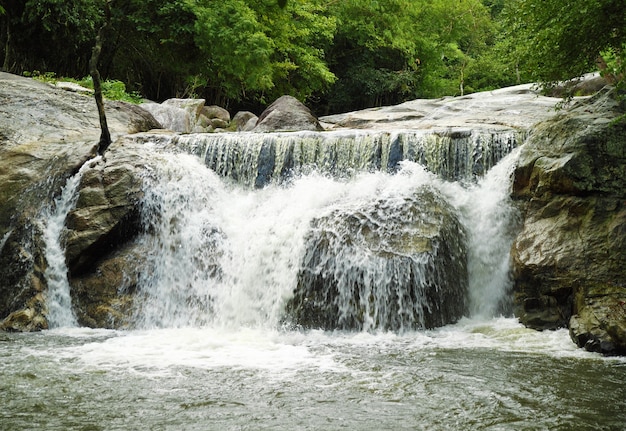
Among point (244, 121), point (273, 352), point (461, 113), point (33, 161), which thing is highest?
point (461, 113)

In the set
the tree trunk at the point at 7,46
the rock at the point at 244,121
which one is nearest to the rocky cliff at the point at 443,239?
the tree trunk at the point at 7,46

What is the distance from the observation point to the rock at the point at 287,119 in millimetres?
15312

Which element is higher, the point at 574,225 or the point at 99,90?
the point at 99,90

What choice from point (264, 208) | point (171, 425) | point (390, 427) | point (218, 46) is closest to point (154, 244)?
point (264, 208)

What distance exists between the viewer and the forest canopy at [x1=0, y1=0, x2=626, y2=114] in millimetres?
8930

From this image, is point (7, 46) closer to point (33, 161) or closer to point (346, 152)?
point (33, 161)

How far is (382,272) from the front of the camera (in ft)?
28.0

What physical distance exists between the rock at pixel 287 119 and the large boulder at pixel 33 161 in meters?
3.16

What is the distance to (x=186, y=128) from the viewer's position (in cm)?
1681

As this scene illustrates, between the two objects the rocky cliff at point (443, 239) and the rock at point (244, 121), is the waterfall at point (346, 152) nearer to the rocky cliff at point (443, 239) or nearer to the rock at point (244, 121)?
the rocky cliff at point (443, 239)

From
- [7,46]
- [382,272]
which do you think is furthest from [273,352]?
[7,46]

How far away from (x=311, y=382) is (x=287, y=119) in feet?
35.5

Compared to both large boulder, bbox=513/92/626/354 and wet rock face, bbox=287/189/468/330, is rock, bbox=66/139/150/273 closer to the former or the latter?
wet rock face, bbox=287/189/468/330

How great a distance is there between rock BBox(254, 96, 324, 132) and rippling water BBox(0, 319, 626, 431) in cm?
837
